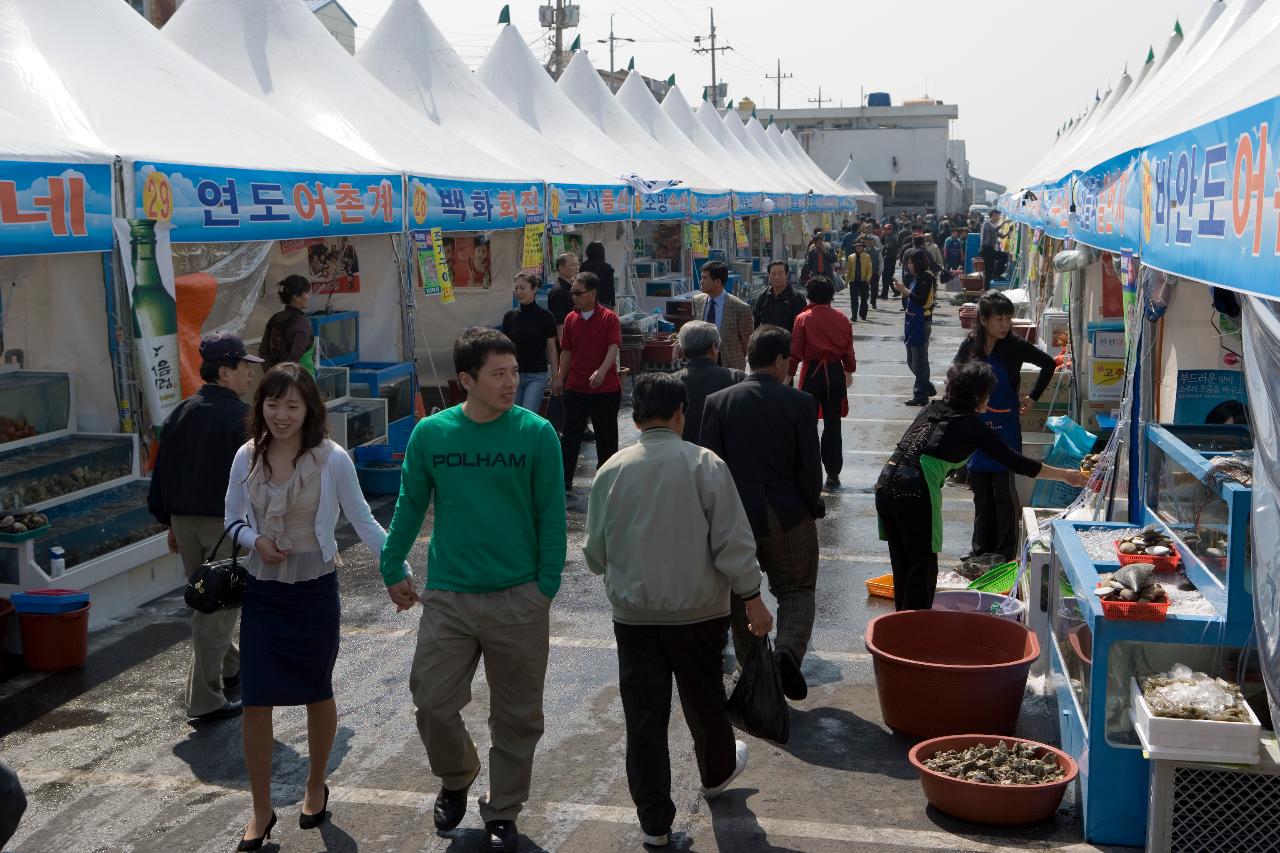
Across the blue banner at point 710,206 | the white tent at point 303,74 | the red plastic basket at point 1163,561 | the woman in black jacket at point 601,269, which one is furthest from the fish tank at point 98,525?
the blue banner at point 710,206

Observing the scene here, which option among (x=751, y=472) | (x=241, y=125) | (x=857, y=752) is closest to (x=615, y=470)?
(x=751, y=472)

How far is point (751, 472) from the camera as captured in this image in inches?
224

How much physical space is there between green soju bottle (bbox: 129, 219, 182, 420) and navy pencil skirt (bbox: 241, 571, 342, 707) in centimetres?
385

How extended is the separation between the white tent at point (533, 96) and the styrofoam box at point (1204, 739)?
1568cm

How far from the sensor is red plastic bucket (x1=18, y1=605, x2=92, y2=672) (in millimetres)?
6402

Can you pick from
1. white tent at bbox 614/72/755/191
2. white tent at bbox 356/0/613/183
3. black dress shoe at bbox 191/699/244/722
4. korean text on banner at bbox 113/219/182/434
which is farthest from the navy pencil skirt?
white tent at bbox 614/72/755/191

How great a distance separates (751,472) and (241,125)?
592cm

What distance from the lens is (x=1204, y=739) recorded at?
4.10 m

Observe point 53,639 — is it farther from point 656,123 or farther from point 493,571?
point 656,123

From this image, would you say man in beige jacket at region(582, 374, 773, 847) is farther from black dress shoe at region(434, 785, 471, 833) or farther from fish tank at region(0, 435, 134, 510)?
fish tank at region(0, 435, 134, 510)

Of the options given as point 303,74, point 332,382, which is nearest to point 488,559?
point 332,382

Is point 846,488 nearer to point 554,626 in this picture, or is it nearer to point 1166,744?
point 554,626

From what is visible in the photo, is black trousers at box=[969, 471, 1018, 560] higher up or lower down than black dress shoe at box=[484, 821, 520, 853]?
higher up

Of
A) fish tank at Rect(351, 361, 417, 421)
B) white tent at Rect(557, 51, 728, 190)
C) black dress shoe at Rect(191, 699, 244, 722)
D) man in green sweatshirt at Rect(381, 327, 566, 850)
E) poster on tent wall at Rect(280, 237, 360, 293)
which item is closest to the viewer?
man in green sweatshirt at Rect(381, 327, 566, 850)
